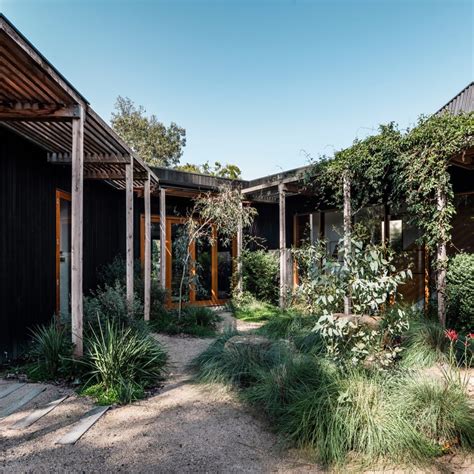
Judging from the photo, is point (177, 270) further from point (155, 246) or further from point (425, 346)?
point (425, 346)

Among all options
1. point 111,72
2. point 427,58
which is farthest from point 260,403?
point 111,72

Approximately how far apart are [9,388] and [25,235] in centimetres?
195

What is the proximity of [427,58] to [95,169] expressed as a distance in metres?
6.90

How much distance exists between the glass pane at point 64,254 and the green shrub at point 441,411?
4893 mm

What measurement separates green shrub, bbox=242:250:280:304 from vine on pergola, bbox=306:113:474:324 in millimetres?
2660

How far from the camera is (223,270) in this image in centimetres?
886

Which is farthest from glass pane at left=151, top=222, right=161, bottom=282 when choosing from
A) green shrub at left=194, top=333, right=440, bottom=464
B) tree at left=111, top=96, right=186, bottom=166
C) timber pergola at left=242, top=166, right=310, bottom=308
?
tree at left=111, top=96, right=186, bottom=166

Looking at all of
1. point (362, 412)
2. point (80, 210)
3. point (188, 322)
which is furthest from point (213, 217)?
point (362, 412)

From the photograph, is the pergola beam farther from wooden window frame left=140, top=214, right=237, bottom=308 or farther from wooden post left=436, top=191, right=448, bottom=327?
wooden post left=436, top=191, right=448, bottom=327

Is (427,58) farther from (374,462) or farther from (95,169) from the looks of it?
(374,462)

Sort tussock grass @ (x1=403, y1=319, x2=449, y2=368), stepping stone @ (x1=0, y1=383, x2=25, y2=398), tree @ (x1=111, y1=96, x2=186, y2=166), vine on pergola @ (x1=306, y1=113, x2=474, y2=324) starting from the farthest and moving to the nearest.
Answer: tree @ (x1=111, y1=96, x2=186, y2=166) < vine on pergola @ (x1=306, y1=113, x2=474, y2=324) < tussock grass @ (x1=403, y1=319, x2=449, y2=368) < stepping stone @ (x1=0, y1=383, x2=25, y2=398)

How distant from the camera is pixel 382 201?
20.4ft

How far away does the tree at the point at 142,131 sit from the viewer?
21.1m

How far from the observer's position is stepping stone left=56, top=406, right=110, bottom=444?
7.55 feet
